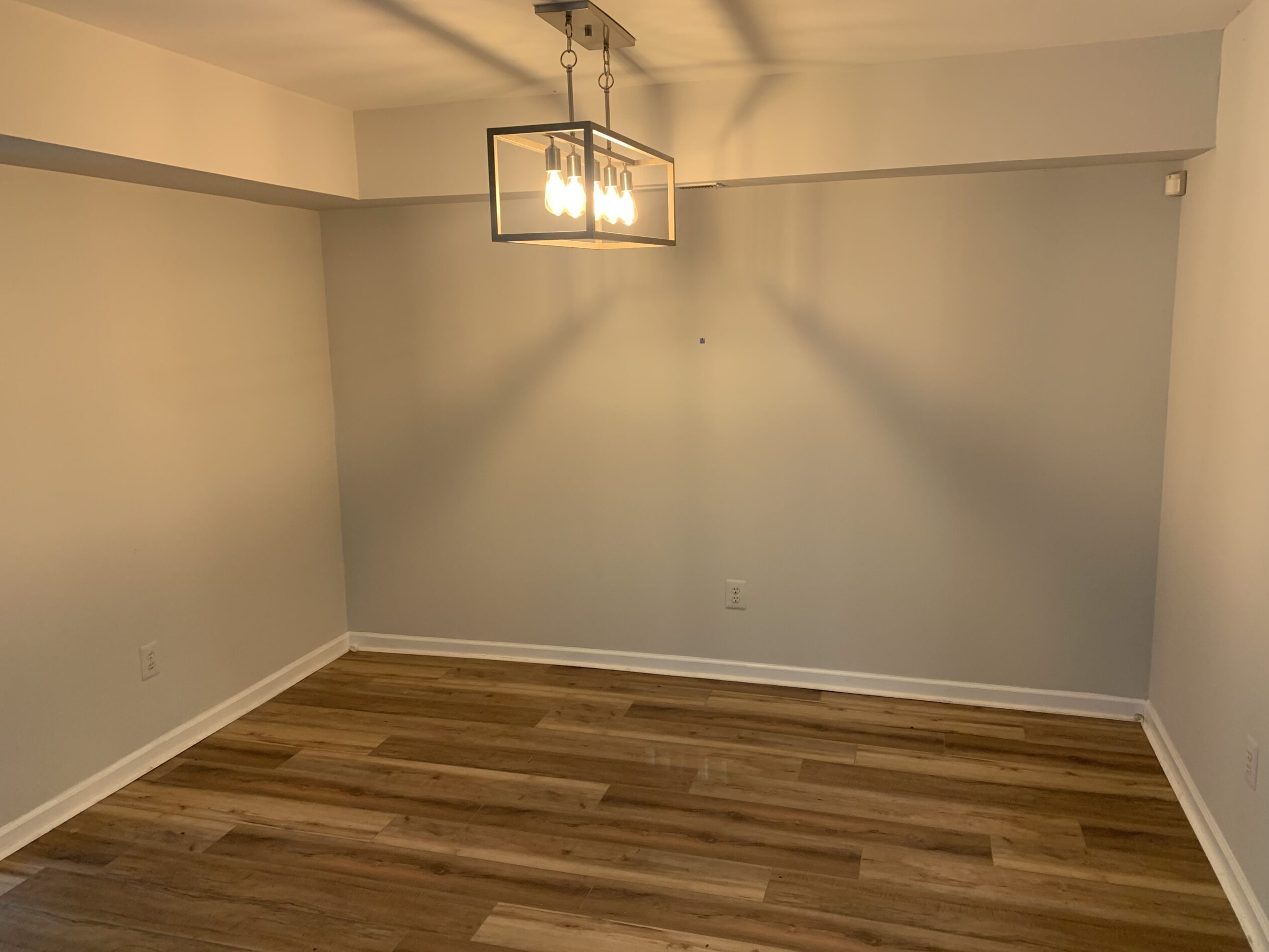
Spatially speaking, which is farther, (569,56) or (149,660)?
(149,660)

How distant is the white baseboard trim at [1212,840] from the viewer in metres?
2.45

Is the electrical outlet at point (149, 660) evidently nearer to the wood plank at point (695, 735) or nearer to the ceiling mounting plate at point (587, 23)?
the wood plank at point (695, 735)

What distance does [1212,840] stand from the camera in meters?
2.83

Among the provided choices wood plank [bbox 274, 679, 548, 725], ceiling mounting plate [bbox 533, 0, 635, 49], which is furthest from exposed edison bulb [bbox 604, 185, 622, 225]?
wood plank [bbox 274, 679, 548, 725]

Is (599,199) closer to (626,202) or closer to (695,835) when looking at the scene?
(626,202)

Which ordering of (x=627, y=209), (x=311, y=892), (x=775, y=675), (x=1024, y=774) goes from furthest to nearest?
(x=775, y=675) → (x=1024, y=774) → (x=311, y=892) → (x=627, y=209)

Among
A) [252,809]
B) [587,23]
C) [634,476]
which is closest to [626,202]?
[587,23]

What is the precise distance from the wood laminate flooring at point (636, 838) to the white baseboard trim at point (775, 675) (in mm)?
74

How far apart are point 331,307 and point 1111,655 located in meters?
3.60

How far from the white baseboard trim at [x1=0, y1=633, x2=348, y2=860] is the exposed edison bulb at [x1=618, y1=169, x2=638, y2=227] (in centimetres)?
257

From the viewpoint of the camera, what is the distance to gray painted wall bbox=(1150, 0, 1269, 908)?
2539mm

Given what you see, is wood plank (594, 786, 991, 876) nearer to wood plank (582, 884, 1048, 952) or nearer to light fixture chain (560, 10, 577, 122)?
wood plank (582, 884, 1048, 952)

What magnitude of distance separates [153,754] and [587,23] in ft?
9.54

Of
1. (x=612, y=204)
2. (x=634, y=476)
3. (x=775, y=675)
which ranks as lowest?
(x=775, y=675)
